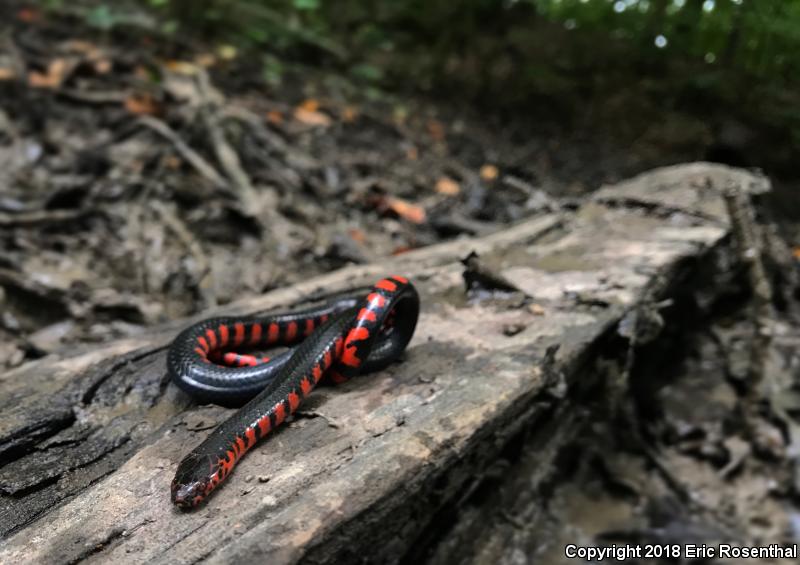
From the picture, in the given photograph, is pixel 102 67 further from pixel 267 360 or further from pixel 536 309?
pixel 536 309

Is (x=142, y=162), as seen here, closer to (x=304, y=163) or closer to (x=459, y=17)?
(x=304, y=163)

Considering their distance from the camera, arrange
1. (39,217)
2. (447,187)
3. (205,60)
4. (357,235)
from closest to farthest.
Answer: (39,217)
(357,235)
(447,187)
(205,60)

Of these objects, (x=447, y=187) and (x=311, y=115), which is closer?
(x=447, y=187)

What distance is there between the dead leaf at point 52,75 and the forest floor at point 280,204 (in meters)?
0.03

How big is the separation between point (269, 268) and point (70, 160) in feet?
7.93

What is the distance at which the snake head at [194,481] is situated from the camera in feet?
6.50

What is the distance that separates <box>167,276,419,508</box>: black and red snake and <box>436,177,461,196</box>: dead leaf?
4.16 metres

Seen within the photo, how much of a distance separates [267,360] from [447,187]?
4.86 meters

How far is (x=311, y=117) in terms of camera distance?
25.3 ft

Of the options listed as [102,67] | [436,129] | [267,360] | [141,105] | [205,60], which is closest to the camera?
[267,360]

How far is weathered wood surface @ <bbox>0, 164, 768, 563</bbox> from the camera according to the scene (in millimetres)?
1920

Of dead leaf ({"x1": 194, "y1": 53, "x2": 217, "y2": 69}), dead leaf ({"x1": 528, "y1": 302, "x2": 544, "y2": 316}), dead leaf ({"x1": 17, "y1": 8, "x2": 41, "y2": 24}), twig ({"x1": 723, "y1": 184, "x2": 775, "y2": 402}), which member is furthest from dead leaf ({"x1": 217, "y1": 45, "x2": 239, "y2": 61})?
twig ({"x1": 723, "y1": 184, "x2": 775, "y2": 402})

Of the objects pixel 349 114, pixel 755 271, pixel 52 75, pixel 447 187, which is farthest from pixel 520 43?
pixel 52 75

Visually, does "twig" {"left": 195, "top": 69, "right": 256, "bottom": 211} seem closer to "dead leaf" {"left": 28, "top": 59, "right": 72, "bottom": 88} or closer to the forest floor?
the forest floor
